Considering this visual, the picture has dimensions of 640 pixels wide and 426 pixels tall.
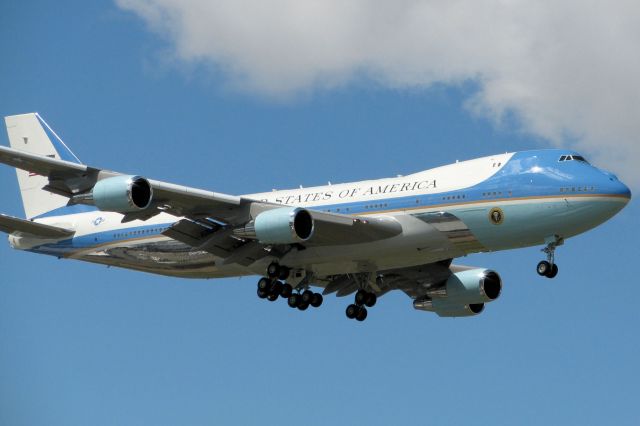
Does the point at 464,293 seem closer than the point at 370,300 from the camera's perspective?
No

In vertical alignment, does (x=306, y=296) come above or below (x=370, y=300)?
below

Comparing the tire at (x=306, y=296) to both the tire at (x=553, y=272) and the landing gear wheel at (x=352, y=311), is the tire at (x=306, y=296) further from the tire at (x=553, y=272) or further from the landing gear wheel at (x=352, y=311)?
the tire at (x=553, y=272)

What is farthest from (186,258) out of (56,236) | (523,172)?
(523,172)

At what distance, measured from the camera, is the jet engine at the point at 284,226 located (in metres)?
49.2

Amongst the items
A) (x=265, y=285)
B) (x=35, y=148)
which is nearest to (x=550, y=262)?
(x=265, y=285)

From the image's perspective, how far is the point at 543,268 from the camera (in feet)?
161

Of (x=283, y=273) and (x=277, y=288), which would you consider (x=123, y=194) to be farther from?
(x=277, y=288)

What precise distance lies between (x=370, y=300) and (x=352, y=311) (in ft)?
3.26

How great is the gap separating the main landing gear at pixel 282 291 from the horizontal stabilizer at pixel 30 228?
11010mm

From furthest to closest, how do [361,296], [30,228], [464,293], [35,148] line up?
[35,148] → [464,293] → [361,296] → [30,228]

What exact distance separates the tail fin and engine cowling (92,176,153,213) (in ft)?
46.2

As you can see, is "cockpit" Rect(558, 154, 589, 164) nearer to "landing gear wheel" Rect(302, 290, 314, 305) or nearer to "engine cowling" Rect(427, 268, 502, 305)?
"engine cowling" Rect(427, 268, 502, 305)

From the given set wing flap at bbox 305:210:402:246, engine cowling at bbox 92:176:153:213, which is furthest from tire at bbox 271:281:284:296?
engine cowling at bbox 92:176:153:213

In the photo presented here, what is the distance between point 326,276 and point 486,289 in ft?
26.3
